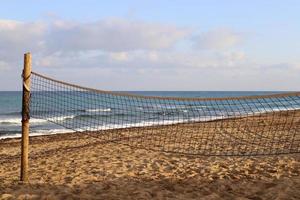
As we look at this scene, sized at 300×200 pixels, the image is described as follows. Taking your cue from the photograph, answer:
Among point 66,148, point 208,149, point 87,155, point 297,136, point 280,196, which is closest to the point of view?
point 280,196

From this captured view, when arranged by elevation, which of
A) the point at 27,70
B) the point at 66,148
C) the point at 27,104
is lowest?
the point at 66,148

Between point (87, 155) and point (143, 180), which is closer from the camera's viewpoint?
point (143, 180)

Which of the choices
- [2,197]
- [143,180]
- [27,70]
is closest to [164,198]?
[143,180]

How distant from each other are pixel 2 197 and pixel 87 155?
4.79 m

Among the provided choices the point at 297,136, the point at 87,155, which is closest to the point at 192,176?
the point at 87,155

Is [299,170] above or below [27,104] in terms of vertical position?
below

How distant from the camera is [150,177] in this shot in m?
8.30

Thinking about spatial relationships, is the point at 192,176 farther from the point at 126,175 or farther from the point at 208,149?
the point at 208,149

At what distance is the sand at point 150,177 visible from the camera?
→ 22.7ft

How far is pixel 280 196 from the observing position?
21.7ft

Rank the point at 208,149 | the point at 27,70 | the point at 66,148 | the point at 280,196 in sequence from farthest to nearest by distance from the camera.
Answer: the point at 66,148 → the point at 208,149 → the point at 27,70 → the point at 280,196

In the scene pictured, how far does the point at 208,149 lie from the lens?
12.5m

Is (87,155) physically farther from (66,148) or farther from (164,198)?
(164,198)

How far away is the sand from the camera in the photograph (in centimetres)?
693
